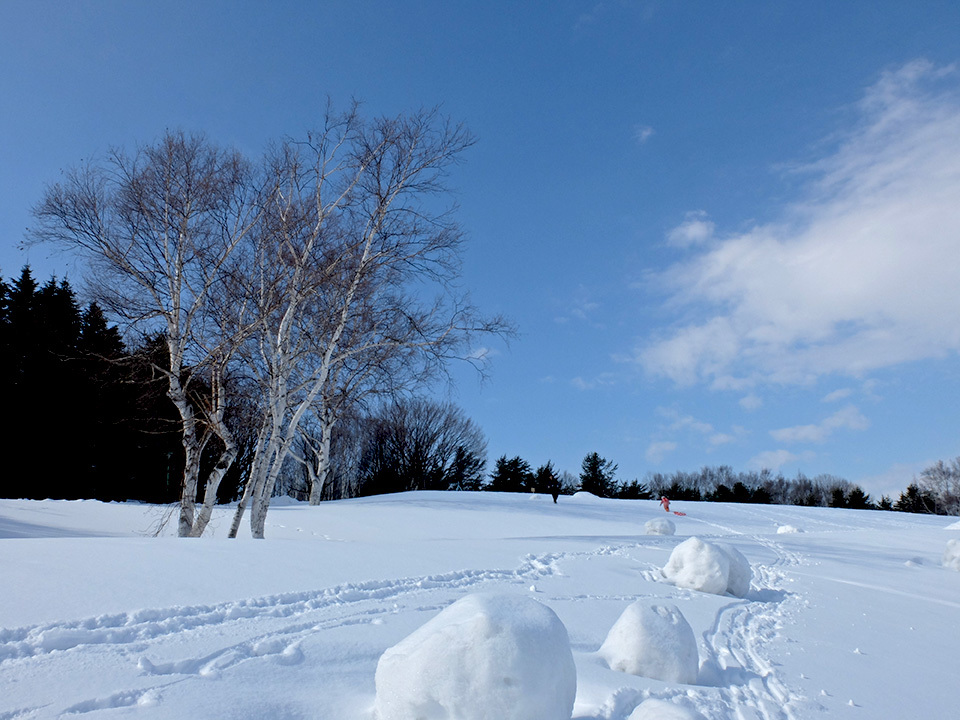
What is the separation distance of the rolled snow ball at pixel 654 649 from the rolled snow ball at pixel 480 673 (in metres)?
1.02

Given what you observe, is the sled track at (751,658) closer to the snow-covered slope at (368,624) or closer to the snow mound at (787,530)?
the snow-covered slope at (368,624)

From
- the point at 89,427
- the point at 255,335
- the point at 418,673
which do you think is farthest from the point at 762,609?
the point at 89,427

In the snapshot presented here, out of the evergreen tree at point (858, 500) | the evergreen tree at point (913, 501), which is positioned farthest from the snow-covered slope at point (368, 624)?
the evergreen tree at point (913, 501)

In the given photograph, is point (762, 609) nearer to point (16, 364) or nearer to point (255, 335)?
point (255, 335)

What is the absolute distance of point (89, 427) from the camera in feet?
75.8

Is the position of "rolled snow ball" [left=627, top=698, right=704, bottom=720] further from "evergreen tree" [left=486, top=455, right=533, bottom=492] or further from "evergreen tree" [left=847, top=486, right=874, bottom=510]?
"evergreen tree" [left=847, top=486, right=874, bottom=510]

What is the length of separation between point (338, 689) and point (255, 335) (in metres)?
9.08

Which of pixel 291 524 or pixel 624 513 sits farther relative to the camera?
pixel 624 513


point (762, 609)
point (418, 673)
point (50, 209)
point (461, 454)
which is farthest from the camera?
point (461, 454)

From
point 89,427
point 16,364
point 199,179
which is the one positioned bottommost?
point 89,427

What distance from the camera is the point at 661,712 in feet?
8.63

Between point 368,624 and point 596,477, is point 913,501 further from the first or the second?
point 368,624

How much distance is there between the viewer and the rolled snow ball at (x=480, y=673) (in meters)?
2.69

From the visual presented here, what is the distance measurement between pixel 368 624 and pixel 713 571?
4.32 meters
